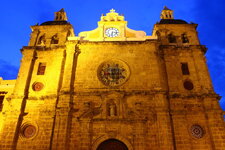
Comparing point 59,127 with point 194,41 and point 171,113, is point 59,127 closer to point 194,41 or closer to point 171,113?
point 171,113

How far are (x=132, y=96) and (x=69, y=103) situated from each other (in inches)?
181

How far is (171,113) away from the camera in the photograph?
50.9 feet

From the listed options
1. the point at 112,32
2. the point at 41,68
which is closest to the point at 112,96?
the point at 41,68

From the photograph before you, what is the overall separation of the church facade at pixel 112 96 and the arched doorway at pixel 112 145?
62mm

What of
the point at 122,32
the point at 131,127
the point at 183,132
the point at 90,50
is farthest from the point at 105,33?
the point at 183,132

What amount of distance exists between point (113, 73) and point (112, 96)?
2.32 metres

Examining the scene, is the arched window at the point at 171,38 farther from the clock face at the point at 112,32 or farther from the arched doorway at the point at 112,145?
the arched doorway at the point at 112,145

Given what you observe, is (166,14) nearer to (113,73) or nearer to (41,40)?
(113,73)

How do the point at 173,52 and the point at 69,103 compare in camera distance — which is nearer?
the point at 69,103

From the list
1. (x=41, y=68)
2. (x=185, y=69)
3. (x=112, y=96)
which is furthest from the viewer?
(x=41, y=68)

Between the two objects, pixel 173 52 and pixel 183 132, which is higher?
pixel 173 52

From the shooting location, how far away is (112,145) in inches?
566

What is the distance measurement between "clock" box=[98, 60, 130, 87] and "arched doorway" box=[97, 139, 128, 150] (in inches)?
169

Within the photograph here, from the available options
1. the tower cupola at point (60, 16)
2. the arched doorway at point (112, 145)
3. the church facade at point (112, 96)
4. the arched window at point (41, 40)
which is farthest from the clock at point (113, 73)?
the tower cupola at point (60, 16)
